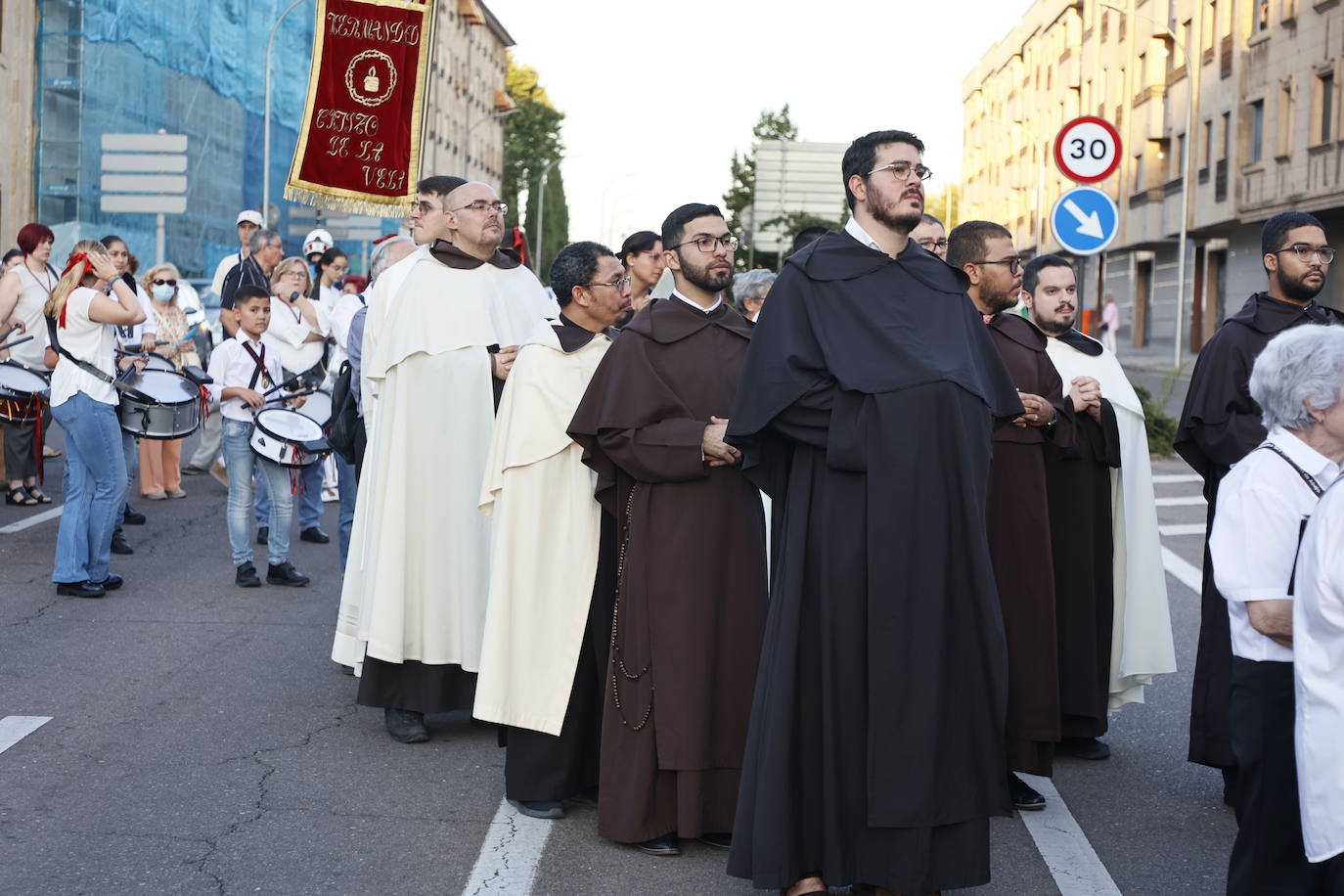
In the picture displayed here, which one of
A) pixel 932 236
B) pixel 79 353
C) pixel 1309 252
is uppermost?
pixel 932 236

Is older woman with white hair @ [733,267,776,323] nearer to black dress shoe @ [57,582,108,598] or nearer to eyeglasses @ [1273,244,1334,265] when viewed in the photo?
eyeglasses @ [1273,244,1334,265]

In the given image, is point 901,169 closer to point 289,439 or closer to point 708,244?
point 708,244

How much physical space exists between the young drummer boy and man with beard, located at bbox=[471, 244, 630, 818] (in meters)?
4.78

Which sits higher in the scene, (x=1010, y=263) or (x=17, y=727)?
(x=1010, y=263)

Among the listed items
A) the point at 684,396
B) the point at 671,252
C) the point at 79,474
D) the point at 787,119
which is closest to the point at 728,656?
the point at 684,396

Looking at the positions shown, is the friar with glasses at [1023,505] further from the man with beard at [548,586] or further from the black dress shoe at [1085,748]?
the man with beard at [548,586]

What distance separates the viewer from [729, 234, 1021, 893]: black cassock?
15.0 ft

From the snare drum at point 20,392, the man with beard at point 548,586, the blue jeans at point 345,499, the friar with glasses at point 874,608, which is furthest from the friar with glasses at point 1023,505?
the snare drum at point 20,392

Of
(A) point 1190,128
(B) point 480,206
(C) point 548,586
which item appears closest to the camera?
(C) point 548,586

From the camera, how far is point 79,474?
9750 mm

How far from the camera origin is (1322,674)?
12.3 ft

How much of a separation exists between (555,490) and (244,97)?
116 ft

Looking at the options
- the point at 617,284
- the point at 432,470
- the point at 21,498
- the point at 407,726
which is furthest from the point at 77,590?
the point at 617,284

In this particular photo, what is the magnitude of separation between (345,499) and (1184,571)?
5771mm
